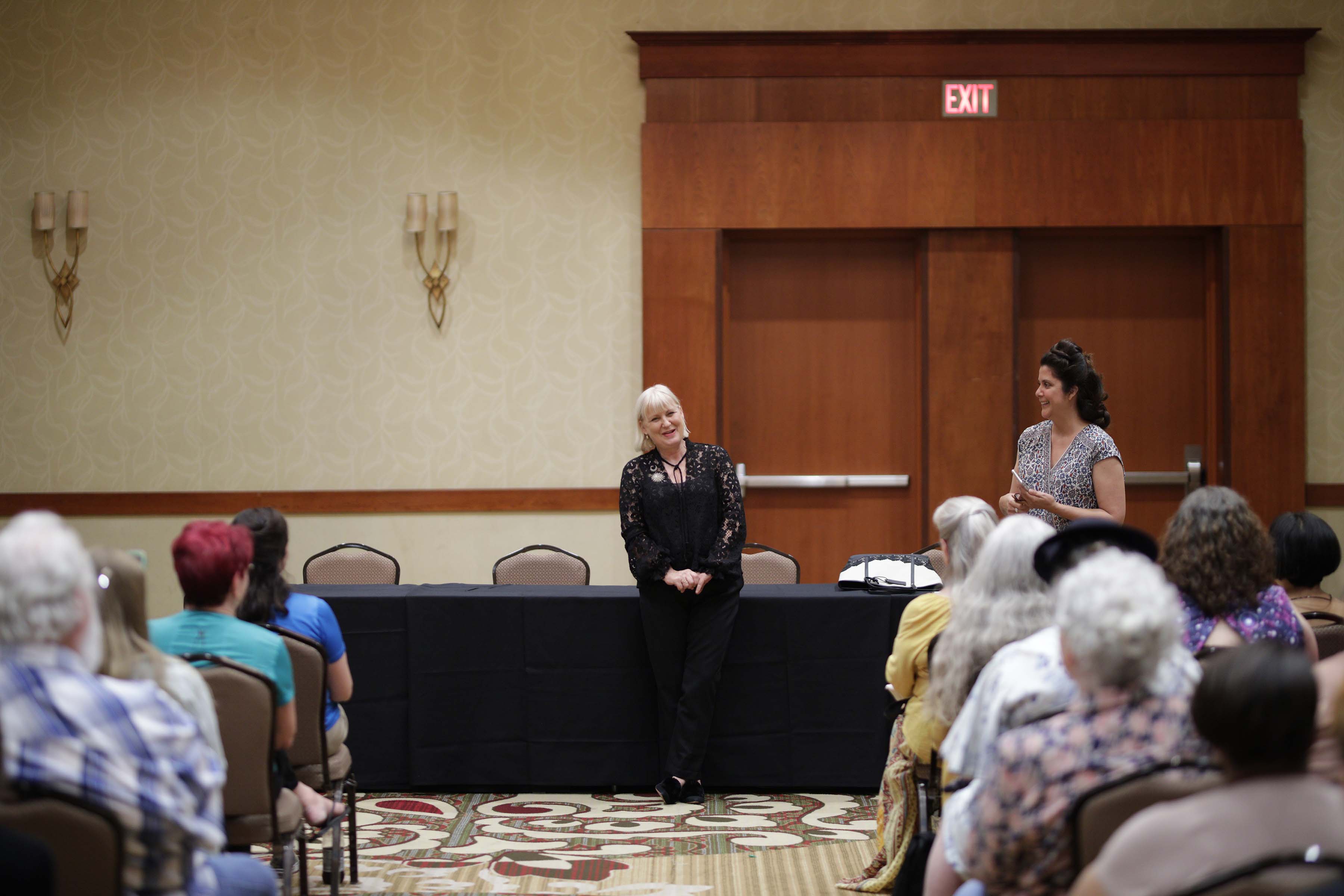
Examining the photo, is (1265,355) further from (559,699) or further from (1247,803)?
(1247,803)

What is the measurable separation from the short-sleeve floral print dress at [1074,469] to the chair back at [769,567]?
52.1 inches

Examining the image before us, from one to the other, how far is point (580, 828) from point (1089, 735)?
260cm

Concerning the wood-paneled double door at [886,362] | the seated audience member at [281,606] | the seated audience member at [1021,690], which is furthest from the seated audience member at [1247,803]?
the wood-paneled double door at [886,362]

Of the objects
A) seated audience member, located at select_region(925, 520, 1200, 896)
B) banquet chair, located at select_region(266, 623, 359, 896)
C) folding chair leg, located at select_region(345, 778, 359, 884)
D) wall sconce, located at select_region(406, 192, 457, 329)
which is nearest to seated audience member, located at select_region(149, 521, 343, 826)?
banquet chair, located at select_region(266, 623, 359, 896)

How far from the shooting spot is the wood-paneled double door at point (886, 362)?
6828 millimetres

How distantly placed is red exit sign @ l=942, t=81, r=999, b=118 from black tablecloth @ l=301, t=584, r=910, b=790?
11.5 ft

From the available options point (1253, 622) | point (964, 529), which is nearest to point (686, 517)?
point (964, 529)

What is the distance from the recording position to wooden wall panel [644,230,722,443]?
6.66m

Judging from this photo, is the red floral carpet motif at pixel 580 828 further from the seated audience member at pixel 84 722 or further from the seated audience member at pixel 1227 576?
the seated audience member at pixel 84 722

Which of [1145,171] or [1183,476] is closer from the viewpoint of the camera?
[1145,171]

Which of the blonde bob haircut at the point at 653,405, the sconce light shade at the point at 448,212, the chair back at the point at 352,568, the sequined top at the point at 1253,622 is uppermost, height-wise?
the sconce light shade at the point at 448,212

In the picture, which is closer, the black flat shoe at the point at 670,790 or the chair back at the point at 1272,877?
the chair back at the point at 1272,877

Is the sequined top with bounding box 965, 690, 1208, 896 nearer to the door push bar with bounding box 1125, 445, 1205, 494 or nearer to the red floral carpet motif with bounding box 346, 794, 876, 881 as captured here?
the red floral carpet motif with bounding box 346, 794, 876, 881

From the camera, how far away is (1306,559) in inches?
133
